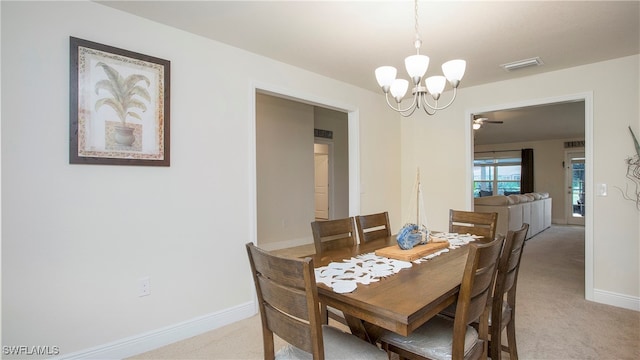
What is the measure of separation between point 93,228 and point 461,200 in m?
3.71

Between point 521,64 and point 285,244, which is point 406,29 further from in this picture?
point 285,244

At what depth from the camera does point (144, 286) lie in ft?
7.32

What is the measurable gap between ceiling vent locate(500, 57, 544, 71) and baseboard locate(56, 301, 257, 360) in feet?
10.6

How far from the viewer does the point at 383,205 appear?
167 inches

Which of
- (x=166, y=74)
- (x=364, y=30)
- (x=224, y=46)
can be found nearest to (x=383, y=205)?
(x=364, y=30)

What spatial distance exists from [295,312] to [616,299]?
3.38m

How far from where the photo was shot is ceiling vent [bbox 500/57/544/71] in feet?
9.80

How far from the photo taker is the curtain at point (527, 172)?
8.98m

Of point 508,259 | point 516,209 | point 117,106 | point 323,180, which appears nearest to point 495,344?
point 508,259

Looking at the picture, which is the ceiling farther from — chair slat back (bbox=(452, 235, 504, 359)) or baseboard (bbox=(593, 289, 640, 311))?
baseboard (bbox=(593, 289, 640, 311))

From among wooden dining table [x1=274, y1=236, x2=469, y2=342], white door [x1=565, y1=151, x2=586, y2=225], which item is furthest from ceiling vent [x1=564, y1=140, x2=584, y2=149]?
wooden dining table [x1=274, y1=236, x2=469, y2=342]

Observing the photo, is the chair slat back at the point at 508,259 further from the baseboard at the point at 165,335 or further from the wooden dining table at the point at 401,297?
the baseboard at the point at 165,335

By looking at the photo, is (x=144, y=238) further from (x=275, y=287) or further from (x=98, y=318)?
(x=275, y=287)

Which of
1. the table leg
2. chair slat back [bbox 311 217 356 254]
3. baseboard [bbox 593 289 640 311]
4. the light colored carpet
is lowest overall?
the light colored carpet
